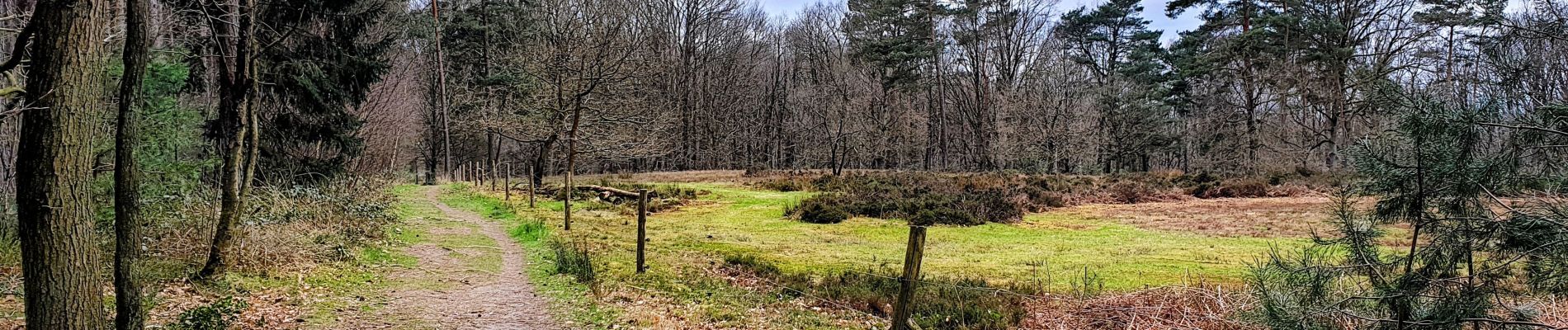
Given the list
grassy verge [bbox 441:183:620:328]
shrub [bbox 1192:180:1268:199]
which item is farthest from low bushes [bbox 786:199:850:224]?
shrub [bbox 1192:180:1268:199]

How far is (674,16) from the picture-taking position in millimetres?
39750

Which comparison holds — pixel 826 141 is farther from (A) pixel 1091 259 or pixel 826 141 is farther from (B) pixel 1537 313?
(B) pixel 1537 313

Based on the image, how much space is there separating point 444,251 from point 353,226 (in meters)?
1.25

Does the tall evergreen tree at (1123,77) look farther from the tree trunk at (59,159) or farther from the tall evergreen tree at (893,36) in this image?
the tree trunk at (59,159)

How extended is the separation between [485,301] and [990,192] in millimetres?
13551

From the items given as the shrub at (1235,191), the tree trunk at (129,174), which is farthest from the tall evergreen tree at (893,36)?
the tree trunk at (129,174)

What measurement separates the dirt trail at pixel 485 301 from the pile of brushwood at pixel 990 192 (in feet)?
24.6

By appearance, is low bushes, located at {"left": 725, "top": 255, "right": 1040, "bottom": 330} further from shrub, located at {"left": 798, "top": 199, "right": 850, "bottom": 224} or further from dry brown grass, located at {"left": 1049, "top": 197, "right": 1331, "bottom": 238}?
dry brown grass, located at {"left": 1049, "top": 197, "right": 1331, "bottom": 238}

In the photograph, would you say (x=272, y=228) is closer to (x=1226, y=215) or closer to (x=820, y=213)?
(x=820, y=213)

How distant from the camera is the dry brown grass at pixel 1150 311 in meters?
5.43

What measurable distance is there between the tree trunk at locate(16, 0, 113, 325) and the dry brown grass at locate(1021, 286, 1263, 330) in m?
5.76

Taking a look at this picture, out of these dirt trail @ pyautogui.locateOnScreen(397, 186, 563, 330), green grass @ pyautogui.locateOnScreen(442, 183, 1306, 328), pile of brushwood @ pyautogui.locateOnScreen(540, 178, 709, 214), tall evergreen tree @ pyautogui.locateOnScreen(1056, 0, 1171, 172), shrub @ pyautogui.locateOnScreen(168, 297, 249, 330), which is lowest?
dirt trail @ pyautogui.locateOnScreen(397, 186, 563, 330)

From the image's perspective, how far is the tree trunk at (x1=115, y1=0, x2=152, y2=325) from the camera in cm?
447

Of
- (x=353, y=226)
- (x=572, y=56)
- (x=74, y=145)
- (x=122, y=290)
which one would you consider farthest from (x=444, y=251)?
(x=572, y=56)
